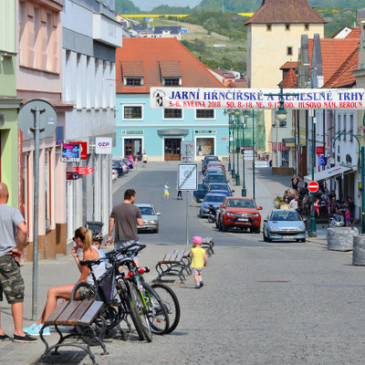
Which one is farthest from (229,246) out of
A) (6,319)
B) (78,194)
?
(6,319)

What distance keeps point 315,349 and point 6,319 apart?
4525 millimetres

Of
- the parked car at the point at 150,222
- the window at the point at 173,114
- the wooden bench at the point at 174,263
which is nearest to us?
the wooden bench at the point at 174,263

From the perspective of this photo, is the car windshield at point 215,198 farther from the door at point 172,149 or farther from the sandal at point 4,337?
the door at point 172,149

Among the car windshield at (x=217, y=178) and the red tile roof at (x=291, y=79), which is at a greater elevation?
the red tile roof at (x=291, y=79)

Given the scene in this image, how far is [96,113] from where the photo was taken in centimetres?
4044

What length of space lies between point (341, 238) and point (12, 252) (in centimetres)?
2493

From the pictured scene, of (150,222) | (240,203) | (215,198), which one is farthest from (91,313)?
(215,198)

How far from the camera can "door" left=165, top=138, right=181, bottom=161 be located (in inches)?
4611

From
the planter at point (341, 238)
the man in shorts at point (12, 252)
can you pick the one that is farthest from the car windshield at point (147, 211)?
the man in shorts at point (12, 252)

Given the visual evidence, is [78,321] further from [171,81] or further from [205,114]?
[205,114]

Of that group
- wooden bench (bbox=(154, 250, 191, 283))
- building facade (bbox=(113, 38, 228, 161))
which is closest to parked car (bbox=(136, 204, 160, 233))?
wooden bench (bbox=(154, 250, 191, 283))

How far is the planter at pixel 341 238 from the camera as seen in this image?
34750mm

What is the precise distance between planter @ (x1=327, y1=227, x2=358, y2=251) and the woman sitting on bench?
74.5ft

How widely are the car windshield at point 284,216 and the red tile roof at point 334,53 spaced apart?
32690mm
